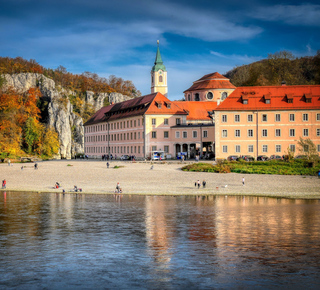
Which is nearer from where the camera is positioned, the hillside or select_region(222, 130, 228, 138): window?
select_region(222, 130, 228, 138): window

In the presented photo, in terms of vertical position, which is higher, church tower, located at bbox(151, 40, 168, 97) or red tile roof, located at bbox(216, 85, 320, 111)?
church tower, located at bbox(151, 40, 168, 97)

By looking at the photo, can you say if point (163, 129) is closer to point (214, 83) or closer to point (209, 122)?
point (209, 122)

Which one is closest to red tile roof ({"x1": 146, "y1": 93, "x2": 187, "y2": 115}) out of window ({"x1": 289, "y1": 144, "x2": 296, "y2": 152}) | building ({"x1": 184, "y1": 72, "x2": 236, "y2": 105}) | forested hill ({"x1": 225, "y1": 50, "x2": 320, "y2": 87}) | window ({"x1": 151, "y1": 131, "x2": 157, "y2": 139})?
window ({"x1": 151, "y1": 131, "x2": 157, "y2": 139})

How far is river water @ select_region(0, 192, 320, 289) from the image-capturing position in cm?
1936

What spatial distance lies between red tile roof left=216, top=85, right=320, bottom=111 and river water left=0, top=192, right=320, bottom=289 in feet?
142

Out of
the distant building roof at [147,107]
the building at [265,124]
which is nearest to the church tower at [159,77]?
the distant building roof at [147,107]

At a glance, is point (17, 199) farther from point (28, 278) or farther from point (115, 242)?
point (28, 278)

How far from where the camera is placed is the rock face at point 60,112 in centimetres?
14125

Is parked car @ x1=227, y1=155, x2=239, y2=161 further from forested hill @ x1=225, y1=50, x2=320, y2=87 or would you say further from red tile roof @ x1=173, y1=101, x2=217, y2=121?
forested hill @ x1=225, y1=50, x2=320, y2=87

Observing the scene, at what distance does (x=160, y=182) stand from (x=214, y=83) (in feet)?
206

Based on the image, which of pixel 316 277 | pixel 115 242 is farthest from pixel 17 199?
pixel 316 277

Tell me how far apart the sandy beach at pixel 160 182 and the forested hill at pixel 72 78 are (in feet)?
313

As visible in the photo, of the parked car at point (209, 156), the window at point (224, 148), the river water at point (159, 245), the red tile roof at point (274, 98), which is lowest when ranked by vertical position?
the river water at point (159, 245)

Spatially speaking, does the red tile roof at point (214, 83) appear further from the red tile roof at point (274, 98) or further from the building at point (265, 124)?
the building at point (265, 124)
